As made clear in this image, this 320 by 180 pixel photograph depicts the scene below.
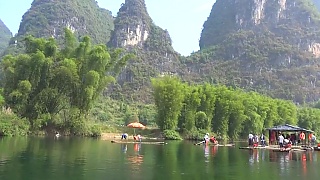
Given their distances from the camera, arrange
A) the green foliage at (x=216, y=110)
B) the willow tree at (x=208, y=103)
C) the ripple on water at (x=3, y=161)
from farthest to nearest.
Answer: the willow tree at (x=208, y=103), the green foliage at (x=216, y=110), the ripple on water at (x=3, y=161)

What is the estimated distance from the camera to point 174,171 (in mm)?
13945

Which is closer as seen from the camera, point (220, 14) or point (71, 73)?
point (71, 73)

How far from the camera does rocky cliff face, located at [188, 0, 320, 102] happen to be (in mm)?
123250

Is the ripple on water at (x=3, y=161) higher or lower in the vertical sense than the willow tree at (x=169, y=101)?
lower

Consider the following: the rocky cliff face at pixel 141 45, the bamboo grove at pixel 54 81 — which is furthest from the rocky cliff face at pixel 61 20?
the bamboo grove at pixel 54 81

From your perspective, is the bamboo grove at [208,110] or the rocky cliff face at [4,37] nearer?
the bamboo grove at [208,110]

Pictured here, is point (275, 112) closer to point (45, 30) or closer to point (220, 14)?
point (45, 30)

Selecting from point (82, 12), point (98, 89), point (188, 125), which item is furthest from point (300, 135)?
point (82, 12)

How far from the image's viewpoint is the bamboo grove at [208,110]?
4588cm

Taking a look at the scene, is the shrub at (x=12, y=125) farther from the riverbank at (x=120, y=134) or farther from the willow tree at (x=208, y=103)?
the willow tree at (x=208, y=103)

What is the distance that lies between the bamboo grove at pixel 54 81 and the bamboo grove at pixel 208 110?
26.0 ft

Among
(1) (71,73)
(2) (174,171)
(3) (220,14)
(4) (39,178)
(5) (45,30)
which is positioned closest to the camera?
(4) (39,178)

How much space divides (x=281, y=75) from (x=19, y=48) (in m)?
77.4

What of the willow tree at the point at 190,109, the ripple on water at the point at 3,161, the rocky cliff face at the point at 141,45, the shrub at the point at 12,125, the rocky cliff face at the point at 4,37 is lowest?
the ripple on water at the point at 3,161
